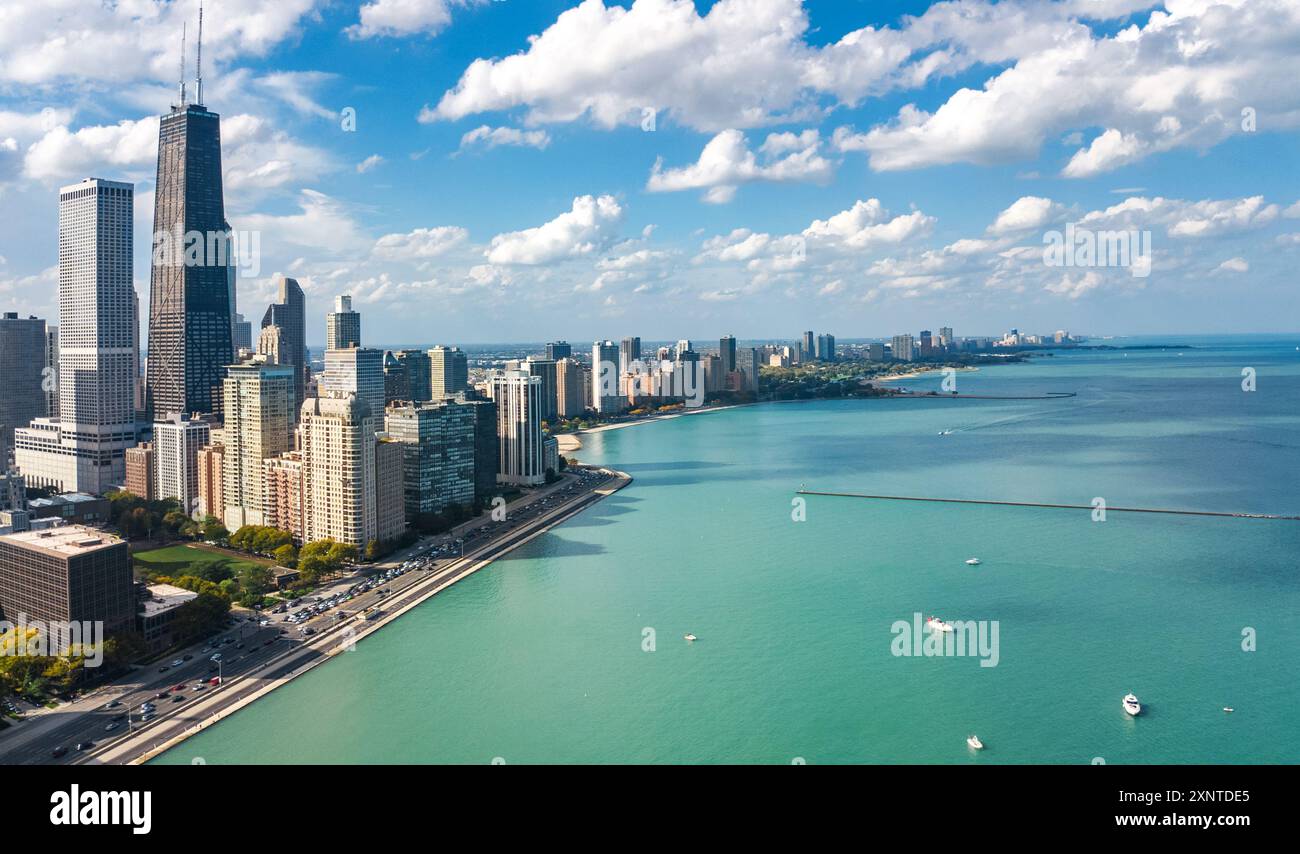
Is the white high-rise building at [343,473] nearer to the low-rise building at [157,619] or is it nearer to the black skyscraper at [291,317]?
the low-rise building at [157,619]

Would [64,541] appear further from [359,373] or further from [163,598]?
[359,373]

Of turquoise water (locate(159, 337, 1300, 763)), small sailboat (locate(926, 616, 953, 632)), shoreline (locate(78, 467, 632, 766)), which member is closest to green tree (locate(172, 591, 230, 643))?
shoreline (locate(78, 467, 632, 766))

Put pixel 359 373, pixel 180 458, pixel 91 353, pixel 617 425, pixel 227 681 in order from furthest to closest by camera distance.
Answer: pixel 617 425 < pixel 91 353 < pixel 359 373 < pixel 180 458 < pixel 227 681

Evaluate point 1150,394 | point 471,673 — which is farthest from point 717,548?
point 1150,394

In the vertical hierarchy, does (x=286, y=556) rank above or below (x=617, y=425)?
below

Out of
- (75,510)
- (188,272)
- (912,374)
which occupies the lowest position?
(75,510)

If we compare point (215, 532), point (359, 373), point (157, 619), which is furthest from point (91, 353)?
point (157, 619)
